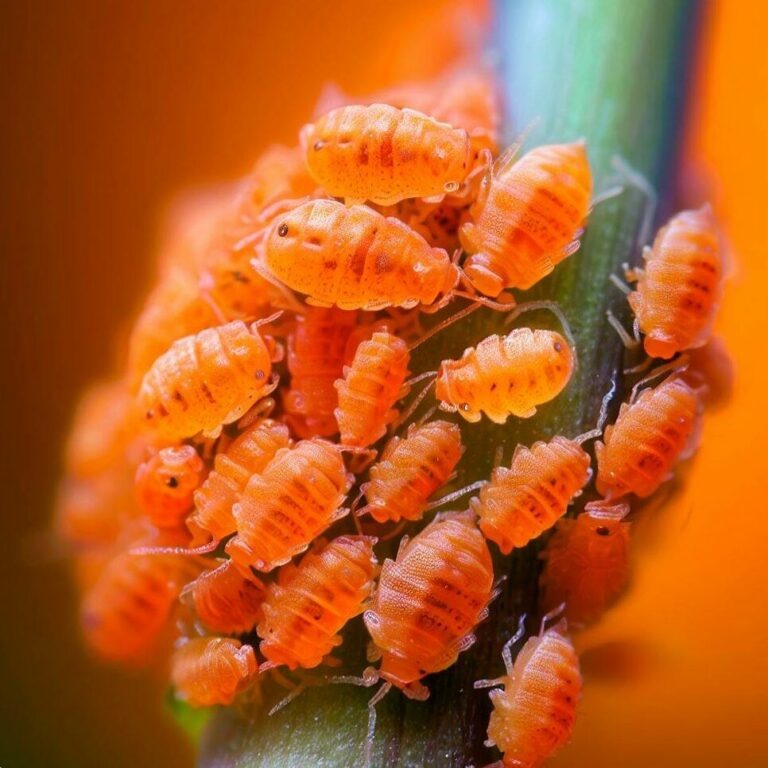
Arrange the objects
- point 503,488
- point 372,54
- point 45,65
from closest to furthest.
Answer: point 503,488 → point 372,54 → point 45,65

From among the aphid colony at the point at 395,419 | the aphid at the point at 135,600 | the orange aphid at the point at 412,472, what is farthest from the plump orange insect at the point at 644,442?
the aphid at the point at 135,600

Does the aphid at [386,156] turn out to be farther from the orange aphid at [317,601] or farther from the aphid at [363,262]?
the orange aphid at [317,601]

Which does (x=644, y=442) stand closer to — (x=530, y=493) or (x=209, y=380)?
(x=530, y=493)

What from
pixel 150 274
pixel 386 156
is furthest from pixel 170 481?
pixel 150 274

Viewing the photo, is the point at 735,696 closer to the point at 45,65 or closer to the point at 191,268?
the point at 191,268

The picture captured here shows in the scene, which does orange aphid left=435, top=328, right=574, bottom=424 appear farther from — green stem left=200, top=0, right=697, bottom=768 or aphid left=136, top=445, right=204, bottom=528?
aphid left=136, top=445, right=204, bottom=528

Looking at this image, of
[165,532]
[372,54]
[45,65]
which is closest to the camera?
[165,532]

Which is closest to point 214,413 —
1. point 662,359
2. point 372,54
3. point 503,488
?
point 503,488

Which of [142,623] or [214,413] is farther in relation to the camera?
[142,623]
